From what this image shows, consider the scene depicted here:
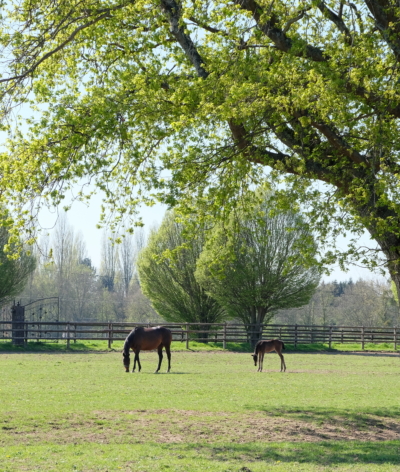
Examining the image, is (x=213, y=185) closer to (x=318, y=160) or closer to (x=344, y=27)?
(x=318, y=160)

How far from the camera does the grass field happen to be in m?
7.61

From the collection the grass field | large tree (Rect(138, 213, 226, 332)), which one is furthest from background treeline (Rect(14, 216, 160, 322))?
the grass field

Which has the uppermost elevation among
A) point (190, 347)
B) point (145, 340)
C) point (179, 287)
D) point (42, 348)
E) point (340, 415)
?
point (179, 287)

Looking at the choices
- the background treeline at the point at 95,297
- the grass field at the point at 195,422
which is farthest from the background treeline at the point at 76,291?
the grass field at the point at 195,422

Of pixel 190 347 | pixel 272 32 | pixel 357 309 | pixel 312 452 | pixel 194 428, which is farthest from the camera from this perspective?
pixel 357 309

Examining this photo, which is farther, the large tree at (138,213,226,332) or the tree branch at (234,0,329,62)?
the large tree at (138,213,226,332)

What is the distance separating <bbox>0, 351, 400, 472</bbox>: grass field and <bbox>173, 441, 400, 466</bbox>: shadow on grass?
13mm

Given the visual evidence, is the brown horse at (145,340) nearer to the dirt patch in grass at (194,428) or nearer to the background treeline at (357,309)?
the dirt patch in grass at (194,428)

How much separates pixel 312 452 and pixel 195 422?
2459mm

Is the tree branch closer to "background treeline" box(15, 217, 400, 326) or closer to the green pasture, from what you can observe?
the green pasture

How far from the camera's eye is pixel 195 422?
10.3 m

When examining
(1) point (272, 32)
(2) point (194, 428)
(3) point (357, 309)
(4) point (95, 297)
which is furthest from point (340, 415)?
(4) point (95, 297)

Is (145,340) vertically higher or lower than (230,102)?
lower

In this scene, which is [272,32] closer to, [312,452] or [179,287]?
[312,452]
